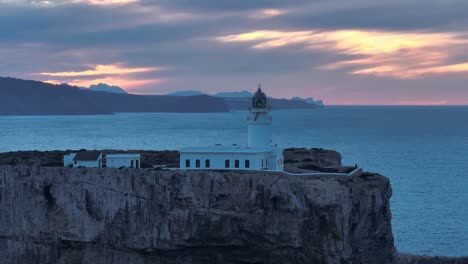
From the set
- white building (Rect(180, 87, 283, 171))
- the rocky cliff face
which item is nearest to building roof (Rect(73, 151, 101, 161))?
the rocky cliff face

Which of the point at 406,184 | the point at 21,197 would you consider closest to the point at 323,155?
the point at 21,197

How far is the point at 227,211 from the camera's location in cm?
4053

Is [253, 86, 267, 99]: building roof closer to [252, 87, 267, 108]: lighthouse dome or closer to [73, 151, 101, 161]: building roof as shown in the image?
[252, 87, 267, 108]: lighthouse dome

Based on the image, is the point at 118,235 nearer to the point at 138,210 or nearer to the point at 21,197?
the point at 138,210

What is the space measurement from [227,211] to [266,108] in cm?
1075

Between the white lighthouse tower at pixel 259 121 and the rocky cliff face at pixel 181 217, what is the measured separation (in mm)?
7458

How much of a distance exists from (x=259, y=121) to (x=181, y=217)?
1102 cm

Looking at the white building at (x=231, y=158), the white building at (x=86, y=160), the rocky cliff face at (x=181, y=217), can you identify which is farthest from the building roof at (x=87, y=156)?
the white building at (x=231, y=158)

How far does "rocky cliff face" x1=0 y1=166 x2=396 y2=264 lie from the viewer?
132 ft

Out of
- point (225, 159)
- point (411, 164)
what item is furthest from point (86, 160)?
point (411, 164)

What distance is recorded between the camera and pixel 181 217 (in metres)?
40.8

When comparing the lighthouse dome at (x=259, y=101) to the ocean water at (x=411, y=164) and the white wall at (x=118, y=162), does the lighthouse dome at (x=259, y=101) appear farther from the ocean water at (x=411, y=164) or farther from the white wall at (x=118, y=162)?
the ocean water at (x=411, y=164)

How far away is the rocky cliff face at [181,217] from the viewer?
4016cm

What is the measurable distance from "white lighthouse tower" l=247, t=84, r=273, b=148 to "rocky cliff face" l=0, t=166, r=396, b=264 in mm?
7458
